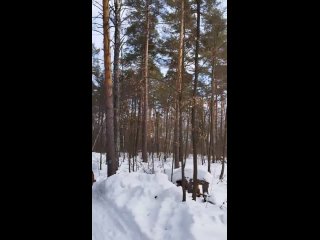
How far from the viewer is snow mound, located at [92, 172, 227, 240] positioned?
19.5 feet

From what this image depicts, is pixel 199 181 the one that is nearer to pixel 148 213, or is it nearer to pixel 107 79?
pixel 148 213

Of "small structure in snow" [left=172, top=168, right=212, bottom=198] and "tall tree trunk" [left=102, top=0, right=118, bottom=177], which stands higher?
"tall tree trunk" [left=102, top=0, right=118, bottom=177]

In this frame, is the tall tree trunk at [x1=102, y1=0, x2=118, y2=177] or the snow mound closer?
the snow mound

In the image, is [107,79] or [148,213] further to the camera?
[107,79]

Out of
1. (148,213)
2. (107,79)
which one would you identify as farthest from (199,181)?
(107,79)

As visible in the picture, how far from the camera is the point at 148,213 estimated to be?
7.08 m

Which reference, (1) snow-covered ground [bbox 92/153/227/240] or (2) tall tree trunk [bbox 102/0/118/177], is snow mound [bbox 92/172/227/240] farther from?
(2) tall tree trunk [bbox 102/0/118/177]

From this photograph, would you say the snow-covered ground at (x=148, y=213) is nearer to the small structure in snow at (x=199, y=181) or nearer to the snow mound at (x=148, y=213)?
the snow mound at (x=148, y=213)

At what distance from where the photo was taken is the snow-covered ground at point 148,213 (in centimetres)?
593

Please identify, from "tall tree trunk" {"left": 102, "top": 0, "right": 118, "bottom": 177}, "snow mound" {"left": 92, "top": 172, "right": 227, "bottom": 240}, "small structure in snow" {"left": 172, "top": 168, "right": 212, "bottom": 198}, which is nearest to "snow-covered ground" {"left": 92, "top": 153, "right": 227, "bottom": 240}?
"snow mound" {"left": 92, "top": 172, "right": 227, "bottom": 240}
